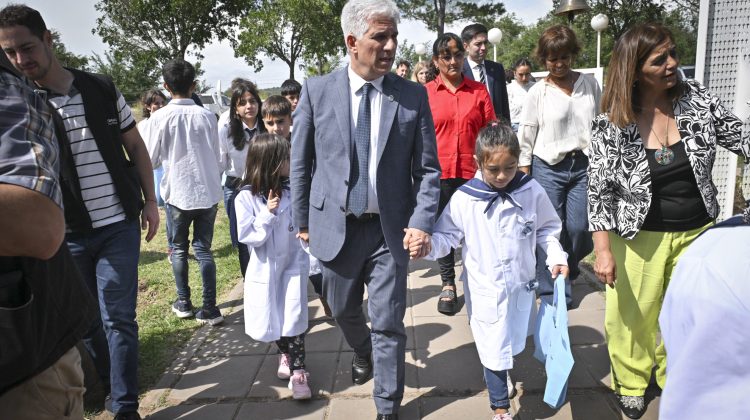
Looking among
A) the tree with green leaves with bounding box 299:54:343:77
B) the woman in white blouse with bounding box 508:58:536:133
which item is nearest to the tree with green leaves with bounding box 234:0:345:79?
the tree with green leaves with bounding box 299:54:343:77

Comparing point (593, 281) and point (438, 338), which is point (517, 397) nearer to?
point (438, 338)

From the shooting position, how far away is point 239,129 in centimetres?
482

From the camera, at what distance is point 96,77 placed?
281 centimetres

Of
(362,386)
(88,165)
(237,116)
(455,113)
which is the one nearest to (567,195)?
(455,113)

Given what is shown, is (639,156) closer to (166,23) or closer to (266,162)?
(266,162)

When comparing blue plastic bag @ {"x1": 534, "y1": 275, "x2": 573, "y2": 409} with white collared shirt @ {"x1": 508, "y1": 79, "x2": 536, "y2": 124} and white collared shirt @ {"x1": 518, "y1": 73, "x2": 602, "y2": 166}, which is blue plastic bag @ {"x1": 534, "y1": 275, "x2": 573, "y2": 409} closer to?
white collared shirt @ {"x1": 518, "y1": 73, "x2": 602, "y2": 166}

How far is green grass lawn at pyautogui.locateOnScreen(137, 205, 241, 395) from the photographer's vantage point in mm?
3654

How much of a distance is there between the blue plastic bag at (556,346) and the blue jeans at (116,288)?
2.14 metres

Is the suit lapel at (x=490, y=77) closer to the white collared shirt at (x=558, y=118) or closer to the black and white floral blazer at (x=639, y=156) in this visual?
the white collared shirt at (x=558, y=118)

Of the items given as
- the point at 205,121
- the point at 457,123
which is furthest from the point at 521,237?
the point at 205,121

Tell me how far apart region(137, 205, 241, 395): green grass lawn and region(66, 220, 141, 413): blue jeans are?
0.54 meters

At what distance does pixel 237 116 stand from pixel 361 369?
9.00ft

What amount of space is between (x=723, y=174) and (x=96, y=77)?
5048 mm

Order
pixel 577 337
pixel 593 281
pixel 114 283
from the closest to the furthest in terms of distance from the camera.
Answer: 1. pixel 114 283
2. pixel 577 337
3. pixel 593 281
